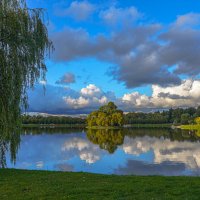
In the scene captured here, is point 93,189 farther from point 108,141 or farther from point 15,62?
point 108,141

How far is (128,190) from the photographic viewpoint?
452 inches

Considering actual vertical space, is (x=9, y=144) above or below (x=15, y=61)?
below

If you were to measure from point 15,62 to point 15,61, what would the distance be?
36 millimetres

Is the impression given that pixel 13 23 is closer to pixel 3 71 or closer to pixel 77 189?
pixel 3 71

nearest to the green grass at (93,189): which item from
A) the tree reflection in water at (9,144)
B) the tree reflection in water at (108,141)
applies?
the tree reflection in water at (9,144)

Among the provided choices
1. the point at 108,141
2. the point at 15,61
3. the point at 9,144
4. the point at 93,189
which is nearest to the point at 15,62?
the point at 15,61

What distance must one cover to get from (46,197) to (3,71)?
443 centimetres

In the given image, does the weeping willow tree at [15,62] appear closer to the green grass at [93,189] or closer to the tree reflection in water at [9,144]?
the tree reflection in water at [9,144]

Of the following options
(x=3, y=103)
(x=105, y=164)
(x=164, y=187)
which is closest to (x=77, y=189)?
(x=164, y=187)

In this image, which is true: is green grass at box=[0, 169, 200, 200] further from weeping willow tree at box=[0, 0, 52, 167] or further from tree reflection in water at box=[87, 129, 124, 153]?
tree reflection in water at box=[87, 129, 124, 153]

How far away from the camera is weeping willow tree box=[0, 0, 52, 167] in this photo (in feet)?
34.6

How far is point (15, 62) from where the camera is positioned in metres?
10.7

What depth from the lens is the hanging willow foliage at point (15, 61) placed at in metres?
10.5

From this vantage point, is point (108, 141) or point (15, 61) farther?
point (108, 141)
